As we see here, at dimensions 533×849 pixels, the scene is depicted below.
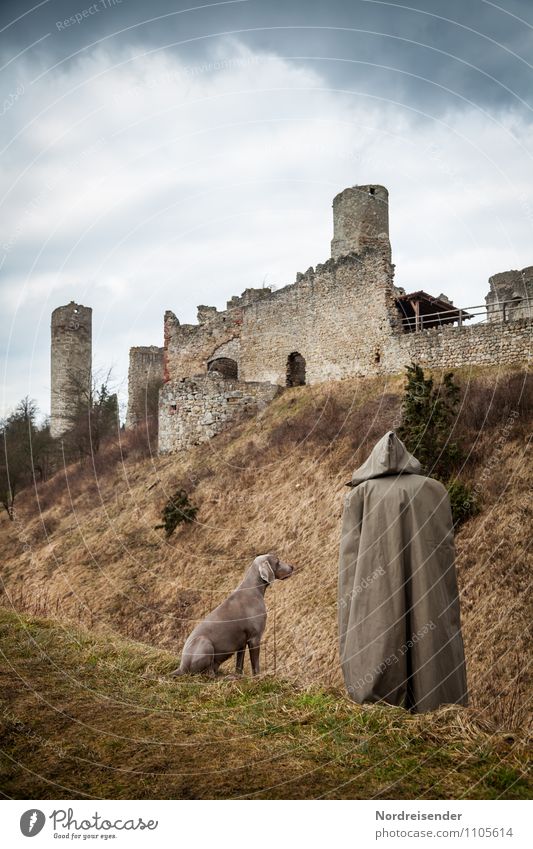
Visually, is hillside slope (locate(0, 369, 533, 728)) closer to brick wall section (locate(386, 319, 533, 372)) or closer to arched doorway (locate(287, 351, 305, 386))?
brick wall section (locate(386, 319, 533, 372))

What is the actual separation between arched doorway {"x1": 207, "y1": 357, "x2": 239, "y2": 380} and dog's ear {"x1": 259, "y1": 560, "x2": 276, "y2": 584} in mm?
23496

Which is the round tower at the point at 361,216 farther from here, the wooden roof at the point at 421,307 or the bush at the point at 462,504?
the bush at the point at 462,504

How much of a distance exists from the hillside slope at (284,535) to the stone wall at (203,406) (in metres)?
0.90

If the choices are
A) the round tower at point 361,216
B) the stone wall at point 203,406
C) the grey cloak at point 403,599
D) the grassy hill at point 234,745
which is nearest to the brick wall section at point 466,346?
the stone wall at point 203,406

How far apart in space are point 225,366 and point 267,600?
18.9 metres

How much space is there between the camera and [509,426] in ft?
39.2

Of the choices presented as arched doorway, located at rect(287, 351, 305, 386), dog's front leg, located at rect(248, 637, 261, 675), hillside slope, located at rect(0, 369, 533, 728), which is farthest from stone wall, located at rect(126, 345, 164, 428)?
dog's front leg, located at rect(248, 637, 261, 675)

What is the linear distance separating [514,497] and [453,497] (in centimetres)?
94

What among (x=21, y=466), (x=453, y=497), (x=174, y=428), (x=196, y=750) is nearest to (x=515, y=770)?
Result: (x=196, y=750)

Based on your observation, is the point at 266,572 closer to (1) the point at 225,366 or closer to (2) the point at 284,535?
(2) the point at 284,535

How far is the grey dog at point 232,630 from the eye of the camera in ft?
16.2

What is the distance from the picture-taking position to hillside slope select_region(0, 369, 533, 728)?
27.5ft

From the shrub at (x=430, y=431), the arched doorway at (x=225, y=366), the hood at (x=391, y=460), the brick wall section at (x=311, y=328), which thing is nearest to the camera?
the hood at (x=391, y=460)

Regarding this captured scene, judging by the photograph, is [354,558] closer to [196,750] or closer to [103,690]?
[196,750]
